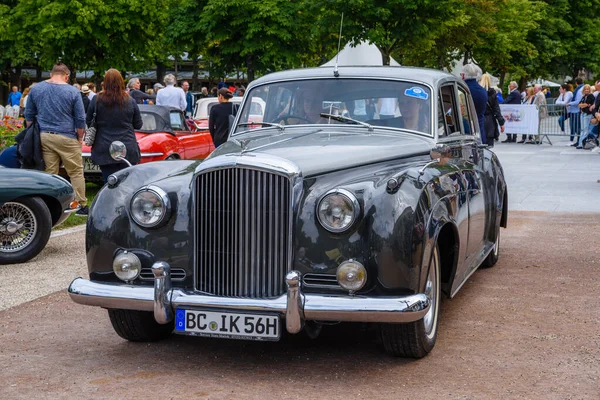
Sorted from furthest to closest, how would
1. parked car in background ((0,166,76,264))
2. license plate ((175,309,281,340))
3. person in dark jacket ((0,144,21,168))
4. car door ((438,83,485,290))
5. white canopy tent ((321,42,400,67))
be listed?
white canopy tent ((321,42,400,67)), person in dark jacket ((0,144,21,168)), parked car in background ((0,166,76,264)), car door ((438,83,485,290)), license plate ((175,309,281,340))

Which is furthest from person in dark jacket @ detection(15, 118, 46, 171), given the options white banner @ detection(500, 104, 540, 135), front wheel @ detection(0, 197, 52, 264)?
white banner @ detection(500, 104, 540, 135)

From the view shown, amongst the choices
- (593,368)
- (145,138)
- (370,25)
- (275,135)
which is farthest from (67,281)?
(370,25)

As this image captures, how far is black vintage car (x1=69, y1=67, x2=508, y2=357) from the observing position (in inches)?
207

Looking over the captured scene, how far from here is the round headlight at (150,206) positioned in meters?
5.61

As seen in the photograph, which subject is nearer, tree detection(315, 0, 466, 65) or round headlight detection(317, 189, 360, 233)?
round headlight detection(317, 189, 360, 233)

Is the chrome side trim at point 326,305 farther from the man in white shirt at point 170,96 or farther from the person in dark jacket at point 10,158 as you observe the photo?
the man in white shirt at point 170,96

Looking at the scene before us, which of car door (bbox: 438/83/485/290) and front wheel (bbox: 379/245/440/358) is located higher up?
car door (bbox: 438/83/485/290)

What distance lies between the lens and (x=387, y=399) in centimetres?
500

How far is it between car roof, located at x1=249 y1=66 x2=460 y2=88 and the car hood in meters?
0.54

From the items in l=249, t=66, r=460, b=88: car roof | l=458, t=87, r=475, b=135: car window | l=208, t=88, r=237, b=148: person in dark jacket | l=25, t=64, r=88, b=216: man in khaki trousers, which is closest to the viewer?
l=249, t=66, r=460, b=88: car roof

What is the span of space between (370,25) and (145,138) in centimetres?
1485

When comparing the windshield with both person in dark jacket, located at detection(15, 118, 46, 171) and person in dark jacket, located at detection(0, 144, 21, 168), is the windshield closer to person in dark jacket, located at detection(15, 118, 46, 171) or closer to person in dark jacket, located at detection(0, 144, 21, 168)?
person in dark jacket, located at detection(15, 118, 46, 171)

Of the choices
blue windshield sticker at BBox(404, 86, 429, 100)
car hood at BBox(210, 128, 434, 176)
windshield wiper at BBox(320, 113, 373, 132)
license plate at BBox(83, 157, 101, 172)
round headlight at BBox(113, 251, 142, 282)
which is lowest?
license plate at BBox(83, 157, 101, 172)

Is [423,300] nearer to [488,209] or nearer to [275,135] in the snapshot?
[275,135]
